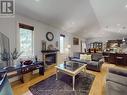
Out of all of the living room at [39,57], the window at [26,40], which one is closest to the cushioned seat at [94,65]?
the living room at [39,57]

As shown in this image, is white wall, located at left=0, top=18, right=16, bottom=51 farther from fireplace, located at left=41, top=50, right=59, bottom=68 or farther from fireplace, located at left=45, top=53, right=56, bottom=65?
fireplace, located at left=45, top=53, right=56, bottom=65

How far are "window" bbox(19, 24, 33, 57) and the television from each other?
73cm

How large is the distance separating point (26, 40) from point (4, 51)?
4.31 feet

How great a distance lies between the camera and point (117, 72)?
317 cm

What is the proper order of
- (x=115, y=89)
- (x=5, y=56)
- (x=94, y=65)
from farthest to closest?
(x=94, y=65) → (x=5, y=56) → (x=115, y=89)

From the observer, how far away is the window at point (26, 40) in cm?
436

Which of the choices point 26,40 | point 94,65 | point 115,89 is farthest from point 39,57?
point 115,89

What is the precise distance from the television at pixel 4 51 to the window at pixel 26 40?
2.39 feet

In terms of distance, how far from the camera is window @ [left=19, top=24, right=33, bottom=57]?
14.3ft

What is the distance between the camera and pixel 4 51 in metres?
3.47

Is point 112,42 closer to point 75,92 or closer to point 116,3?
point 116,3

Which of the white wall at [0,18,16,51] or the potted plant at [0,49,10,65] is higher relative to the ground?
the white wall at [0,18,16,51]

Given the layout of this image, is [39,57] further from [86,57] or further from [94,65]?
[94,65]

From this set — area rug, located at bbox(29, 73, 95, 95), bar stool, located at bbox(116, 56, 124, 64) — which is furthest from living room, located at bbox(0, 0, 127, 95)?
bar stool, located at bbox(116, 56, 124, 64)
